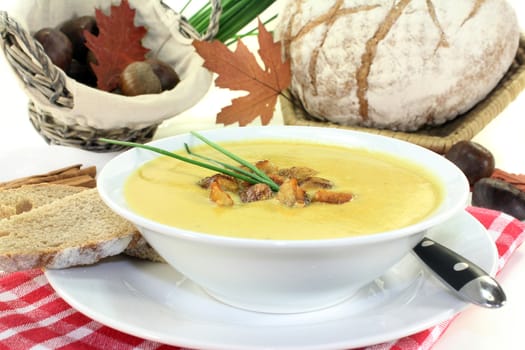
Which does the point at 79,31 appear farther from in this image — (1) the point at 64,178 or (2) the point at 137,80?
(1) the point at 64,178

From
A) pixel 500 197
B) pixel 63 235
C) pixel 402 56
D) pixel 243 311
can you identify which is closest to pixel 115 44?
pixel 402 56

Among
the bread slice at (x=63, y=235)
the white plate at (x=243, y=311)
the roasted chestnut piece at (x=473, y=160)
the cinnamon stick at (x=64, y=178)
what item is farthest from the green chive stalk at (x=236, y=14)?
the white plate at (x=243, y=311)

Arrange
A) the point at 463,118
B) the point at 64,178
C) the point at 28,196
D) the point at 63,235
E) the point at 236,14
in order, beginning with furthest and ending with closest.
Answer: the point at 236,14
the point at 463,118
the point at 64,178
the point at 28,196
the point at 63,235

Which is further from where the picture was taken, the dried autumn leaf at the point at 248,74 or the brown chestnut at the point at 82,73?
the brown chestnut at the point at 82,73

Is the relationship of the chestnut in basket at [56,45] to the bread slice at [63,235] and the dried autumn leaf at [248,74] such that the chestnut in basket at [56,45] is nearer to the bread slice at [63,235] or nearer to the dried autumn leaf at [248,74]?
the dried autumn leaf at [248,74]

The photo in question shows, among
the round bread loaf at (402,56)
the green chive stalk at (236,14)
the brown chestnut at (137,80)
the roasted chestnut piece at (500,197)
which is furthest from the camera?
the green chive stalk at (236,14)

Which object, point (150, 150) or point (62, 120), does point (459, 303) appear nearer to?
point (150, 150)
